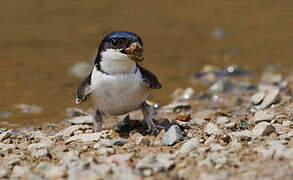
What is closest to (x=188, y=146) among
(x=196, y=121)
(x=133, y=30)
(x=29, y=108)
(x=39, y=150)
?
(x=39, y=150)

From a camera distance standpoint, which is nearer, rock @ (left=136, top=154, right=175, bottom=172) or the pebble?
rock @ (left=136, top=154, right=175, bottom=172)

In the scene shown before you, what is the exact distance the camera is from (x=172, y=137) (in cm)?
499

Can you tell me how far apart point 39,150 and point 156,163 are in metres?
1.17

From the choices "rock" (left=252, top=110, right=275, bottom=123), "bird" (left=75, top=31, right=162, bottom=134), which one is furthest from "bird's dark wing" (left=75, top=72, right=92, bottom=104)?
"rock" (left=252, top=110, right=275, bottom=123)

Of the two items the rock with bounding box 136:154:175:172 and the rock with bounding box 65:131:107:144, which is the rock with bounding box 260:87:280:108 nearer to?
the rock with bounding box 65:131:107:144

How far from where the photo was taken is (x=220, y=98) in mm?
7953

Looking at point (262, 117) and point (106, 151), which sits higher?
point (262, 117)

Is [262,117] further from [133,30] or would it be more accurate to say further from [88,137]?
[133,30]

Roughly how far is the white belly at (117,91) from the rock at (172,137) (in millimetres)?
522

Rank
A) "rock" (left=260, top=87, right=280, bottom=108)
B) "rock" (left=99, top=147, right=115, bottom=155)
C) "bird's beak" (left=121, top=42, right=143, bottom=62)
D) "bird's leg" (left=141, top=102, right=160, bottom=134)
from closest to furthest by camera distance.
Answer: "rock" (left=99, top=147, right=115, bottom=155)
"bird's beak" (left=121, top=42, right=143, bottom=62)
"bird's leg" (left=141, top=102, right=160, bottom=134)
"rock" (left=260, top=87, right=280, bottom=108)

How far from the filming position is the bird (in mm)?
5113

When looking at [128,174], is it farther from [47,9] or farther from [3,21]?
[47,9]

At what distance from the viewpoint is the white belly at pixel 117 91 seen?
5227mm

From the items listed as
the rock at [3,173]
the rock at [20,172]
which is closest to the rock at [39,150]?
the rock at [20,172]
